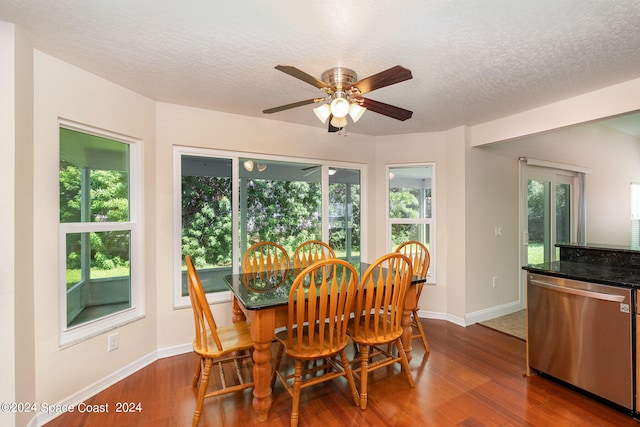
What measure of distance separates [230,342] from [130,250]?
4.28 feet

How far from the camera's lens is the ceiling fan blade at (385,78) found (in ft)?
4.89

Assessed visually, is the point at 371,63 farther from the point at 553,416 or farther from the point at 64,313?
the point at 64,313

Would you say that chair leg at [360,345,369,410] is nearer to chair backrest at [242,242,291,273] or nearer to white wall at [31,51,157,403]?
chair backrest at [242,242,291,273]

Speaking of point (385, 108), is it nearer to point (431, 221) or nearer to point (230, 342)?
point (230, 342)

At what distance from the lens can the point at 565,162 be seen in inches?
165

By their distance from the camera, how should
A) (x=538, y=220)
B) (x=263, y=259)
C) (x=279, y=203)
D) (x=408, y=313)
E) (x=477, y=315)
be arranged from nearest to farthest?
(x=408, y=313), (x=263, y=259), (x=279, y=203), (x=477, y=315), (x=538, y=220)

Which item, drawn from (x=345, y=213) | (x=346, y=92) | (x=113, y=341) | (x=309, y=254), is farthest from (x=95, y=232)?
(x=345, y=213)

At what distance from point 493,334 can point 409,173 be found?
2.08m

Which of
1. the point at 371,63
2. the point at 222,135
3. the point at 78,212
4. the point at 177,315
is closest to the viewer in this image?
the point at 371,63

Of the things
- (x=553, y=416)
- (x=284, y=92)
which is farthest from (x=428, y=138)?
(x=553, y=416)

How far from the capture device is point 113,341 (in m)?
2.28

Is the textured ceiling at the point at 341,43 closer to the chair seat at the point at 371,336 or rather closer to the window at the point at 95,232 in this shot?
the window at the point at 95,232

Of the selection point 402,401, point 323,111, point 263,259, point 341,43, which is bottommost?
point 402,401

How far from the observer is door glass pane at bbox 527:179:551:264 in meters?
3.97
